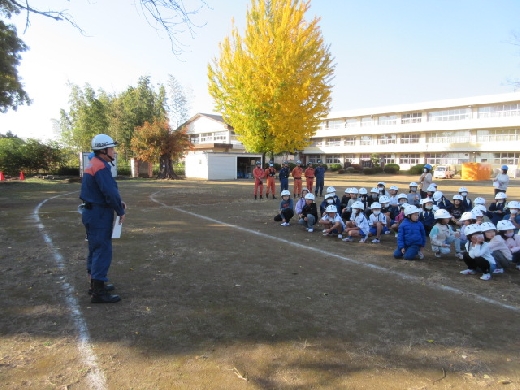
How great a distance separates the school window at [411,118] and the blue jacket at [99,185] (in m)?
55.5

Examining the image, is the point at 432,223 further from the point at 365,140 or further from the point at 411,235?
the point at 365,140

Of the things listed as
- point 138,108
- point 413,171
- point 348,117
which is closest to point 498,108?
point 413,171

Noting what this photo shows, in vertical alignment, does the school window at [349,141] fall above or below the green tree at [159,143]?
above

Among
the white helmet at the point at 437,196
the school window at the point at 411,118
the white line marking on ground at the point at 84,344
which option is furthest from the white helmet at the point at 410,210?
the school window at the point at 411,118

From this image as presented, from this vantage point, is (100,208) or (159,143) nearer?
(100,208)

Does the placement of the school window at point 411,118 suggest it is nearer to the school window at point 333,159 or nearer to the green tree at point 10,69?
the school window at point 333,159

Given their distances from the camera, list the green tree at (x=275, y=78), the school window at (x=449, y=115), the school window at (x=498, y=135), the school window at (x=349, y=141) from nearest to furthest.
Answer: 1. the green tree at (x=275, y=78)
2. the school window at (x=498, y=135)
3. the school window at (x=449, y=115)
4. the school window at (x=349, y=141)

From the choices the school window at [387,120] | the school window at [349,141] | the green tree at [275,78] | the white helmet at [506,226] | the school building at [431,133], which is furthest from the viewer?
the school window at [349,141]

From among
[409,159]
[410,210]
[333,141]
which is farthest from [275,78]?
[333,141]

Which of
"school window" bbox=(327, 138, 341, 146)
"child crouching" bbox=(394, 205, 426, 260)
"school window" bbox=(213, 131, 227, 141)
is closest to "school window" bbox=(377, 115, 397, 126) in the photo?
"school window" bbox=(327, 138, 341, 146)

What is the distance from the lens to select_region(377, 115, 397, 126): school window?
183 ft

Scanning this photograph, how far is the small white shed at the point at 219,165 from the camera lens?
33938 mm

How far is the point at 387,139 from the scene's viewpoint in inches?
2219

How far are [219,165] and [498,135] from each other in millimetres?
35350
